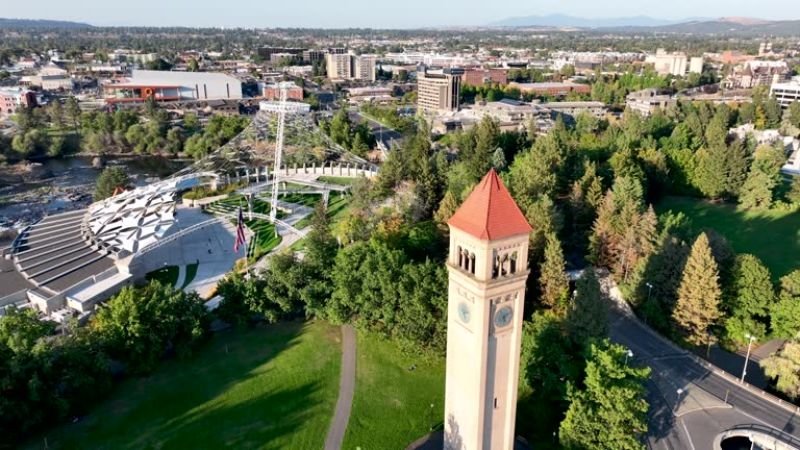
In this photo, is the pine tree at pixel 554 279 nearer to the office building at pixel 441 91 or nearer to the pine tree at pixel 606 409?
the pine tree at pixel 606 409

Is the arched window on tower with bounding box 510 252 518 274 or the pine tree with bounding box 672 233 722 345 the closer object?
the arched window on tower with bounding box 510 252 518 274

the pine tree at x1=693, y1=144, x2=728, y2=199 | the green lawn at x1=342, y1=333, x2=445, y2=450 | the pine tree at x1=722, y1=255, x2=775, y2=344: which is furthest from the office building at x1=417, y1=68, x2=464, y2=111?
the green lawn at x1=342, y1=333, x2=445, y2=450

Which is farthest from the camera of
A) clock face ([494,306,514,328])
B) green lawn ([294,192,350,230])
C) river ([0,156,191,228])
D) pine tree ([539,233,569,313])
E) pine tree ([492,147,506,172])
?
→ river ([0,156,191,228])

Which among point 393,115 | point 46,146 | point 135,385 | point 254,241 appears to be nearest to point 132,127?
point 46,146

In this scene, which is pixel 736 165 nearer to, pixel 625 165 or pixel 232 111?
pixel 625 165

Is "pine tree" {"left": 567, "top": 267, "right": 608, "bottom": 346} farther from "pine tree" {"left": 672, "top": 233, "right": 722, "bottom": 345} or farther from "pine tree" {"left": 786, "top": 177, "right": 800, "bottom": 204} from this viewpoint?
"pine tree" {"left": 786, "top": 177, "right": 800, "bottom": 204}

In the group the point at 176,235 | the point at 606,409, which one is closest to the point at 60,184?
the point at 176,235
